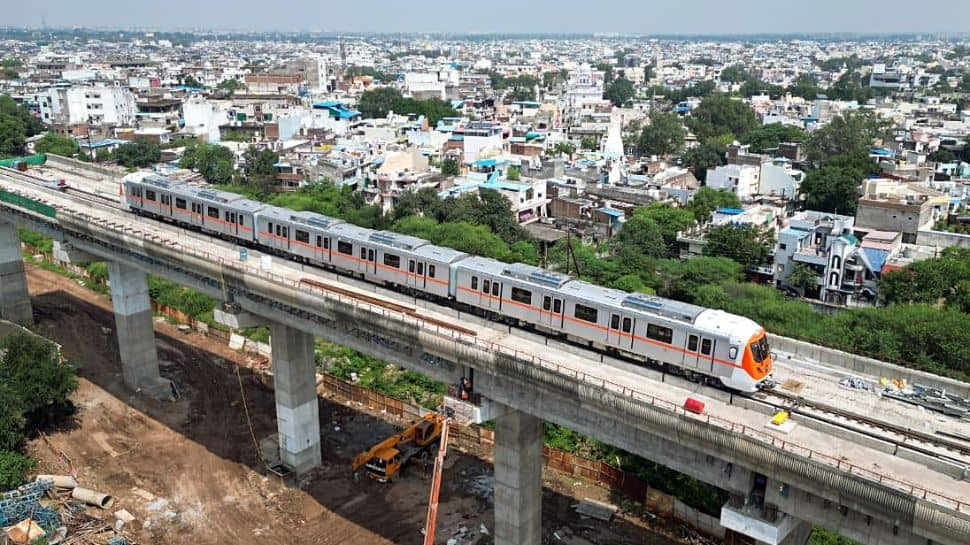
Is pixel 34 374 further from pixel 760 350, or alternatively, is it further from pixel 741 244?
pixel 741 244

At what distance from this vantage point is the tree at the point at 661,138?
103 meters

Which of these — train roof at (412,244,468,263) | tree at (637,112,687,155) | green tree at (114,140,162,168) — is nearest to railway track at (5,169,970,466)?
train roof at (412,244,468,263)

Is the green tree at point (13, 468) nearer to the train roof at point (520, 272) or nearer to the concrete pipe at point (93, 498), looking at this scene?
the concrete pipe at point (93, 498)

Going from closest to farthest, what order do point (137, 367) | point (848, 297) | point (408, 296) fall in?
1. point (408, 296)
2. point (137, 367)
3. point (848, 297)

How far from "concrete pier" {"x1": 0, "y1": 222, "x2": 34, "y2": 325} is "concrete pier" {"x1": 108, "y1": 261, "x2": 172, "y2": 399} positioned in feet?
41.6

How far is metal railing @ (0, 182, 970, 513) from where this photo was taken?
1673 centimetres

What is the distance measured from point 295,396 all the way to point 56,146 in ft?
240

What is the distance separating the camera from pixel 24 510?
29.4 meters

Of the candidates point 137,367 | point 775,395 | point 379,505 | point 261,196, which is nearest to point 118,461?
point 137,367

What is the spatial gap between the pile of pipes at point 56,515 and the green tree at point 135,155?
205 ft

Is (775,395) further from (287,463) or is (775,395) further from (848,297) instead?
(848,297)

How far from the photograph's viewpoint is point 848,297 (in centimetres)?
5059

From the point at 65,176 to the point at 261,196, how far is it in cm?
2199

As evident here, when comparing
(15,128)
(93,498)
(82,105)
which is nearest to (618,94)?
(82,105)
